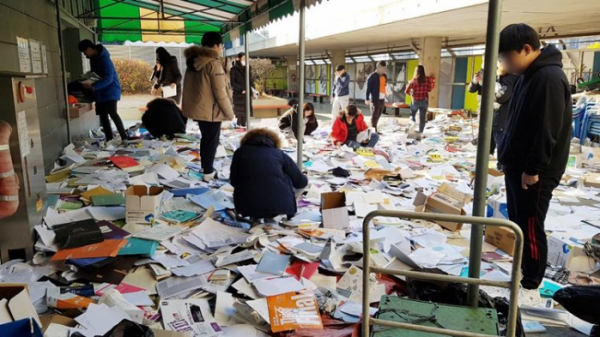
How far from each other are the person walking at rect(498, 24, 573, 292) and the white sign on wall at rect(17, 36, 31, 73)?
14.7ft

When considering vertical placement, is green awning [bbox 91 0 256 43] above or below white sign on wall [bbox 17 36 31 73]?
above

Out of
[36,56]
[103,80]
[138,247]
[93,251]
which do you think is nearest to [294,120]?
[103,80]

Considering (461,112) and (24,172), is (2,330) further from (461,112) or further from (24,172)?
(461,112)

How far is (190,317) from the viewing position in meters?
2.61

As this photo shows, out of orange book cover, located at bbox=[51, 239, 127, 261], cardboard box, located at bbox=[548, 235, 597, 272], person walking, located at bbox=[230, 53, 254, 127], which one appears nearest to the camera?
orange book cover, located at bbox=[51, 239, 127, 261]

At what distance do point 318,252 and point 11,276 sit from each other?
2.03 m

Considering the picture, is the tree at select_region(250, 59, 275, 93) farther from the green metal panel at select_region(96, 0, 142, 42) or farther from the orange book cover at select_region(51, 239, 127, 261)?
the orange book cover at select_region(51, 239, 127, 261)

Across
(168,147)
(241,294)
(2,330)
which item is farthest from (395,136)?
(2,330)

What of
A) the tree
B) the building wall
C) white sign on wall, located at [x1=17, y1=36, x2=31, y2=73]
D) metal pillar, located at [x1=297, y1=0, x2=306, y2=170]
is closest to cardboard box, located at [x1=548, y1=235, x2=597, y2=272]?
metal pillar, located at [x1=297, y1=0, x2=306, y2=170]

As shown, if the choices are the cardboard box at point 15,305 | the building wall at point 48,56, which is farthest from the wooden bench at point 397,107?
the cardboard box at point 15,305

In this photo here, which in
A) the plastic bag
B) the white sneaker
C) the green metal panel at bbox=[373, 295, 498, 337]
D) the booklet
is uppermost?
the green metal panel at bbox=[373, 295, 498, 337]

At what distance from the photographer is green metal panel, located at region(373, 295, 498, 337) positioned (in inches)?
78.4

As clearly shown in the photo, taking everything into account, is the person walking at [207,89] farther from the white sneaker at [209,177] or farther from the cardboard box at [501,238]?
the cardboard box at [501,238]

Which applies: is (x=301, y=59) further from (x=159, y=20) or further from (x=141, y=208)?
(x=159, y=20)
